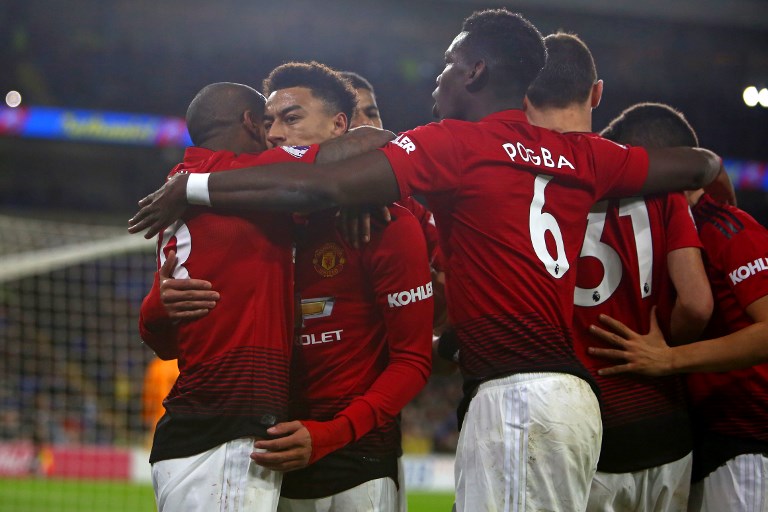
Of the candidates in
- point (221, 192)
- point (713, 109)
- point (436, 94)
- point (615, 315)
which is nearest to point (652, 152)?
point (615, 315)

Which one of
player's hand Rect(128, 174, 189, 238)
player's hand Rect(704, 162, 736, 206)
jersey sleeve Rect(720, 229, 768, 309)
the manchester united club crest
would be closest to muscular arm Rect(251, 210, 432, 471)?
the manchester united club crest

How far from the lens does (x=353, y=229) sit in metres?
3.10

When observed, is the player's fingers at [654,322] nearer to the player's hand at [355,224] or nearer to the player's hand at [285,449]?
the player's hand at [355,224]

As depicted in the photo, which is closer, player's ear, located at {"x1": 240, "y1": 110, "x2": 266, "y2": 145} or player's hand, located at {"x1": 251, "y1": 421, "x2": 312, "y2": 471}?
player's hand, located at {"x1": 251, "y1": 421, "x2": 312, "y2": 471}

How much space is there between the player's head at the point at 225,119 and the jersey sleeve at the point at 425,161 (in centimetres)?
69


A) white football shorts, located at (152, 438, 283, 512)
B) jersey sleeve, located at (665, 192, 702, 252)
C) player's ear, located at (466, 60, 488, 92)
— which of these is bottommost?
white football shorts, located at (152, 438, 283, 512)

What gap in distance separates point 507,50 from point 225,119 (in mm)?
1076

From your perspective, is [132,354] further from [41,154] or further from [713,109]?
[713,109]

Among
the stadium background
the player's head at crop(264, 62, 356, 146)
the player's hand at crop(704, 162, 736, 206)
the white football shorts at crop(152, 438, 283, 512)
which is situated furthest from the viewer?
the stadium background

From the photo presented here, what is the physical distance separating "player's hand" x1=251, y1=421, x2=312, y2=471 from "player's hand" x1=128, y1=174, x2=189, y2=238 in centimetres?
77

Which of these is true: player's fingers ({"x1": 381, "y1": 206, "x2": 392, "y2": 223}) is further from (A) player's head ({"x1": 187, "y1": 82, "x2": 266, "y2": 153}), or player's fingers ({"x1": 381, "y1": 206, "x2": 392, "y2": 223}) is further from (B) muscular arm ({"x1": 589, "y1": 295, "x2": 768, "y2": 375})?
(B) muscular arm ({"x1": 589, "y1": 295, "x2": 768, "y2": 375})

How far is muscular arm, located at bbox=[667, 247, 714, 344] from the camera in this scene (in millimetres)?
3256

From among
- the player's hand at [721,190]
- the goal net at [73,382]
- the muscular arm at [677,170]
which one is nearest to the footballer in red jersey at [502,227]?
the muscular arm at [677,170]

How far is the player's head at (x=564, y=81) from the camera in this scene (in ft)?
11.6
